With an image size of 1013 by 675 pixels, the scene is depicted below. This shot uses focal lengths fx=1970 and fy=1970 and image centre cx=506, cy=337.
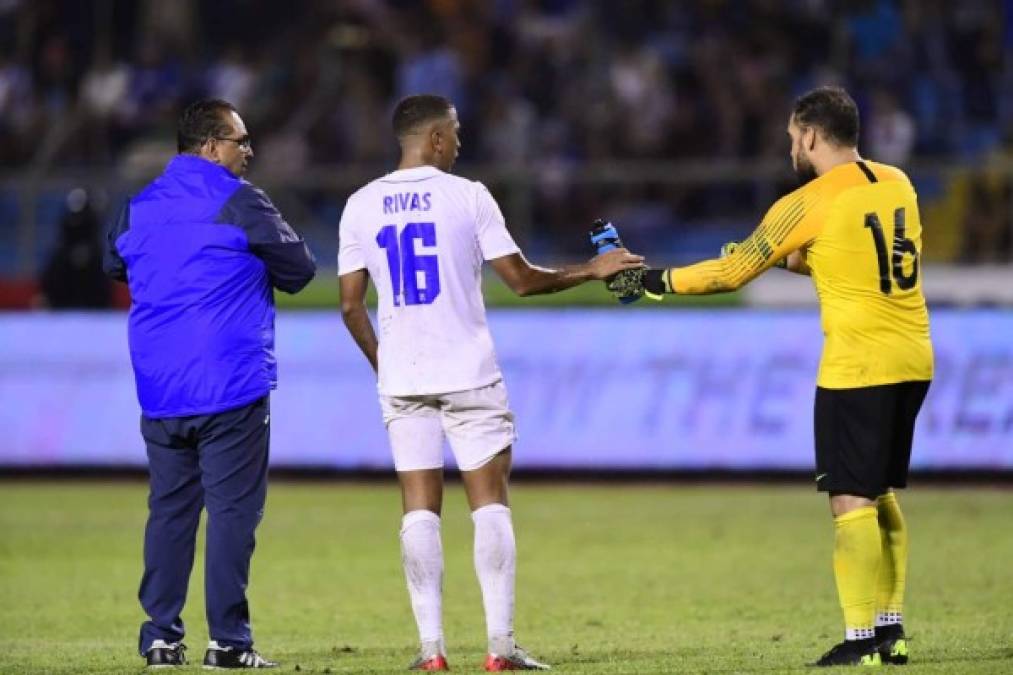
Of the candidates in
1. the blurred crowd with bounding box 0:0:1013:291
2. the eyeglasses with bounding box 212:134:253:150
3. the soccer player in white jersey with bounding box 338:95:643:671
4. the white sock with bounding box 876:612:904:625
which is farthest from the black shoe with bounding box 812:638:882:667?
the blurred crowd with bounding box 0:0:1013:291

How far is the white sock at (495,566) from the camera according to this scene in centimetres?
788

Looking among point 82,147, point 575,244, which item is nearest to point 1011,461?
point 575,244

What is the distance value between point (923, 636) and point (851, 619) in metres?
1.37

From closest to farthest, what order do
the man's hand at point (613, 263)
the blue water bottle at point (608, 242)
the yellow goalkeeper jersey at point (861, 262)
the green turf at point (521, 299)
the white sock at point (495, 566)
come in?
the white sock at point (495, 566) < the yellow goalkeeper jersey at point (861, 262) < the man's hand at point (613, 263) < the blue water bottle at point (608, 242) < the green turf at point (521, 299)

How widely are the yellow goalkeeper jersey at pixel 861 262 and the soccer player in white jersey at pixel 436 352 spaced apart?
1166mm

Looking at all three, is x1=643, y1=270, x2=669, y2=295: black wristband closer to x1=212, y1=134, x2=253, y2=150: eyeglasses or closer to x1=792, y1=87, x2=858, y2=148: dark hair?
x1=792, y1=87, x2=858, y2=148: dark hair

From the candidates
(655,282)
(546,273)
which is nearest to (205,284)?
(546,273)

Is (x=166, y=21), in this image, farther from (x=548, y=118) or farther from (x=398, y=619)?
(x=398, y=619)

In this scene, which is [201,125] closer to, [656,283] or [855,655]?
[656,283]

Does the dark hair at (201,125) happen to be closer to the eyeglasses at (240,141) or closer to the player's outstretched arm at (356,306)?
the eyeglasses at (240,141)

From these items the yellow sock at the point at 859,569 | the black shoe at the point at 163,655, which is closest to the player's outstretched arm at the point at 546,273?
the yellow sock at the point at 859,569

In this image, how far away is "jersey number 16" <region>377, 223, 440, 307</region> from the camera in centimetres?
795

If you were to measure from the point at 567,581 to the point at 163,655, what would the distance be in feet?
13.2

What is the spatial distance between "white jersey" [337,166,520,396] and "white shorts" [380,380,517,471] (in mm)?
55
